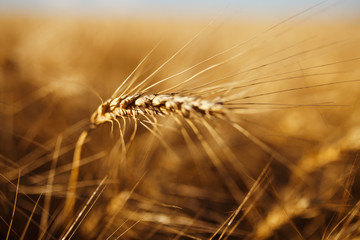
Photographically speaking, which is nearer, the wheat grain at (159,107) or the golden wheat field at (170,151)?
the wheat grain at (159,107)

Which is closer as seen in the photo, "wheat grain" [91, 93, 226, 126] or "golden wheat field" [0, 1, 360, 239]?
"wheat grain" [91, 93, 226, 126]

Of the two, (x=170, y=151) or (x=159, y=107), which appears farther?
(x=170, y=151)

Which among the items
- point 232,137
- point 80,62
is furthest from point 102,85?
point 232,137

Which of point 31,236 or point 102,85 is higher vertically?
point 102,85

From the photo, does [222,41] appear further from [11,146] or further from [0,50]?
[11,146]

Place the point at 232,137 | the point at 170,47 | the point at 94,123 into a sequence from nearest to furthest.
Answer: the point at 94,123, the point at 232,137, the point at 170,47

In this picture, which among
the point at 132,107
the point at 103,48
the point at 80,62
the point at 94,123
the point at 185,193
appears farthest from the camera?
the point at 103,48

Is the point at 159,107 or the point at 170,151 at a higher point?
the point at 159,107

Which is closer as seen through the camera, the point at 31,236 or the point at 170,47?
the point at 31,236
